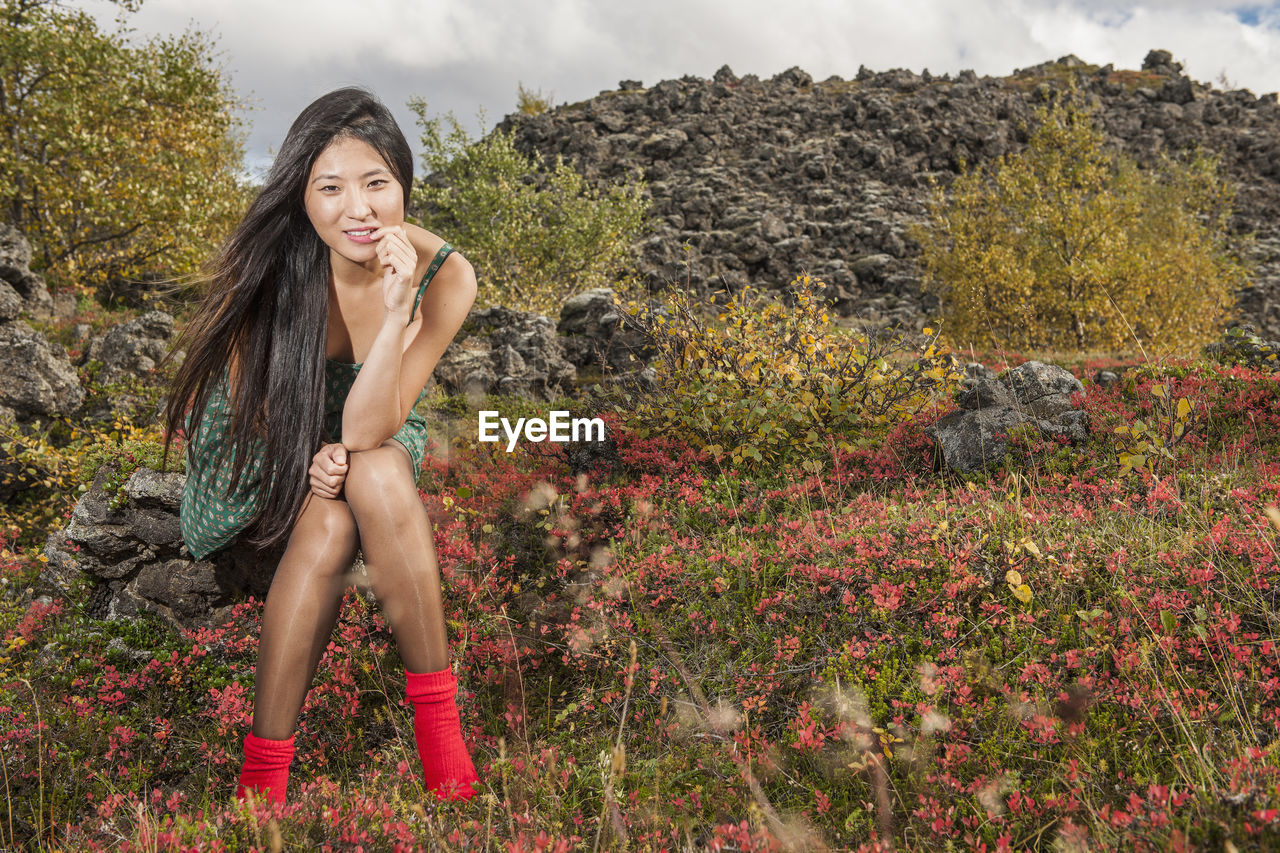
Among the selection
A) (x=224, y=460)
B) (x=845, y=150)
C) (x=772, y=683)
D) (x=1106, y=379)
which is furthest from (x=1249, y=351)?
(x=845, y=150)

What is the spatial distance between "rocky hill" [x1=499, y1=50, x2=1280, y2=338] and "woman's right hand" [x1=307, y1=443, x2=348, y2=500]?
24214 millimetres

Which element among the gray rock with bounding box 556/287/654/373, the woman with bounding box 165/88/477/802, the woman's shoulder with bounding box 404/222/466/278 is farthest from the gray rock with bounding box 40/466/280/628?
the gray rock with bounding box 556/287/654/373

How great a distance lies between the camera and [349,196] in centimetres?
281

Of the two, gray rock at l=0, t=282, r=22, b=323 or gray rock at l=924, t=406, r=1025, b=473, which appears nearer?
gray rock at l=924, t=406, r=1025, b=473

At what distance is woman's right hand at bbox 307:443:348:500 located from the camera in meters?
2.80

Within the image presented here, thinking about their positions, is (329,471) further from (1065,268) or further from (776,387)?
(1065,268)

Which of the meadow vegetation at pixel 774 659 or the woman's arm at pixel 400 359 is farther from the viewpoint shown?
the woman's arm at pixel 400 359

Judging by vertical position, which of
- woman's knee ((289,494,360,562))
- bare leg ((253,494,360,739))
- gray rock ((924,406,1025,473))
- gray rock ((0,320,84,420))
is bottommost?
bare leg ((253,494,360,739))

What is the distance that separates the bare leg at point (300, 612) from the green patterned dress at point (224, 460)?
486mm

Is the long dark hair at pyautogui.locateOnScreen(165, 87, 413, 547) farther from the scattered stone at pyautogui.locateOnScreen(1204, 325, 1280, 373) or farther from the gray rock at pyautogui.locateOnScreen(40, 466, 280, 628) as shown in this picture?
the scattered stone at pyautogui.locateOnScreen(1204, 325, 1280, 373)

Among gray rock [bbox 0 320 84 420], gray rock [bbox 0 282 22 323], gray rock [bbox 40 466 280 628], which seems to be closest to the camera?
gray rock [bbox 40 466 280 628]

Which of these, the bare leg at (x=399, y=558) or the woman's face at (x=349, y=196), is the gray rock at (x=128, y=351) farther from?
the bare leg at (x=399, y=558)

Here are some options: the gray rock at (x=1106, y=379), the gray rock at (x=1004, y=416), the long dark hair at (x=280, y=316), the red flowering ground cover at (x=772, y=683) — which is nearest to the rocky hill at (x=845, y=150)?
the gray rock at (x=1106, y=379)

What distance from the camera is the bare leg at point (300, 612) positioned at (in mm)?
2629
